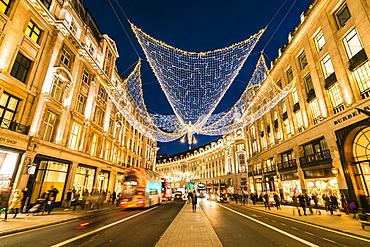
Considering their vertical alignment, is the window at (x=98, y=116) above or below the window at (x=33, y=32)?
below

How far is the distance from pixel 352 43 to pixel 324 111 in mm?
6082

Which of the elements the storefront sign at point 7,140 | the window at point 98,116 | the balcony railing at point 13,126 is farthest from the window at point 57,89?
the window at point 98,116

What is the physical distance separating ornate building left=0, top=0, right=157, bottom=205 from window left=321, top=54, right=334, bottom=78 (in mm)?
22712

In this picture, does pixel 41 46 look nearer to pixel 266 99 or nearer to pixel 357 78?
pixel 357 78

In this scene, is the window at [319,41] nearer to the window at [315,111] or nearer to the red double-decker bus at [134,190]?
the window at [315,111]

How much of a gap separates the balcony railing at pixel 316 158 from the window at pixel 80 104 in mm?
26195

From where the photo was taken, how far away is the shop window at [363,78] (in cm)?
1361

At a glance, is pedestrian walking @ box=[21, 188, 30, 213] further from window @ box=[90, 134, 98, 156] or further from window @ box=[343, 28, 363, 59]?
window @ box=[343, 28, 363, 59]

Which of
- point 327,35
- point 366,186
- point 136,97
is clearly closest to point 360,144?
point 366,186

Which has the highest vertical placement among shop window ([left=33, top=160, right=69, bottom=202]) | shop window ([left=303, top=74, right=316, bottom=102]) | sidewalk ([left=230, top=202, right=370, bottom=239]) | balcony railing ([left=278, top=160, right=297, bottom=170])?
shop window ([left=303, top=74, right=316, bottom=102])

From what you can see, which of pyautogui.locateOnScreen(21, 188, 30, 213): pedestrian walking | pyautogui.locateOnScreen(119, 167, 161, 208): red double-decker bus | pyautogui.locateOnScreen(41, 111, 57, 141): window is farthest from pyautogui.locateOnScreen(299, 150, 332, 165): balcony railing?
pyautogui.locateOnScreen(41, 111, 57, 141): window

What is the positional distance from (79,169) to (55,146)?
5392 millimetres

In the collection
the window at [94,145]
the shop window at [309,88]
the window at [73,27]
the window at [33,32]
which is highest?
the window at [73,27]

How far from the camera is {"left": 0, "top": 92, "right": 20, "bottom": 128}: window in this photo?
12430 millimetres
